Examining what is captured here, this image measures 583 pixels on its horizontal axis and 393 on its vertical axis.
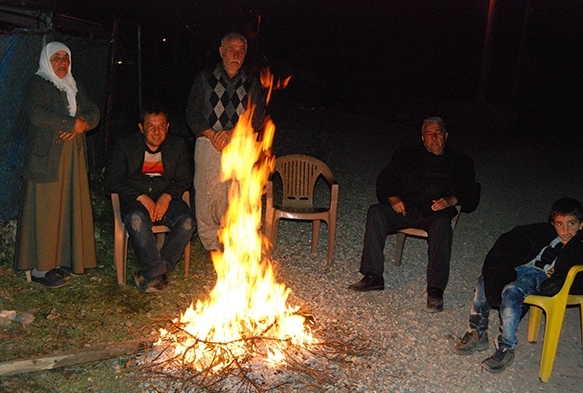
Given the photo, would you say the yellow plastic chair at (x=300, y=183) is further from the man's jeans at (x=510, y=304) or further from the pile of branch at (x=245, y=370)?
the pile of branch at (x=245, y=370)

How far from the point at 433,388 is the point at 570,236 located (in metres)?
1.57

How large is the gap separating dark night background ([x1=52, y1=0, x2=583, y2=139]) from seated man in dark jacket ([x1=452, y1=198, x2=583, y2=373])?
523 inches

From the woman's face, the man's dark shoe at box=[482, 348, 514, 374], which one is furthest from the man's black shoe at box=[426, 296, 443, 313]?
the woman's face

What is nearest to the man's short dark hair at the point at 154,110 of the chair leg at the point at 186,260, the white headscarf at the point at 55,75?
the white headscarf at the point at 55,75

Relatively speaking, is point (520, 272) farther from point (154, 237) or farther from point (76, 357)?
point (76, 357)

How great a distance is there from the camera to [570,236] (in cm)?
452

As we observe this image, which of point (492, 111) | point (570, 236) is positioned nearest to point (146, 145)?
point (570, 236)

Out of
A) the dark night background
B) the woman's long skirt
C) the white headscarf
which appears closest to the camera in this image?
the white headscarf

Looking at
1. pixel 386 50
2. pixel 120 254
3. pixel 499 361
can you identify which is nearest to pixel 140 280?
pixel 120 254

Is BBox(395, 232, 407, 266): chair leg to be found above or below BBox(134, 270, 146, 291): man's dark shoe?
above

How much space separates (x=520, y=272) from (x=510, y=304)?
1.21 feet

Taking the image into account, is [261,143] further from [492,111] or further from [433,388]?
[492,111]

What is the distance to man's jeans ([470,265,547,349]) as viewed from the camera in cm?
443

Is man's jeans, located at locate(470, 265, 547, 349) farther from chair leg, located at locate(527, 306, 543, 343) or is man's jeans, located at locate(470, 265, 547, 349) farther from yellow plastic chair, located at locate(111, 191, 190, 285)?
yellow plastic chair, located at locate(111, 191, 190, 285)
